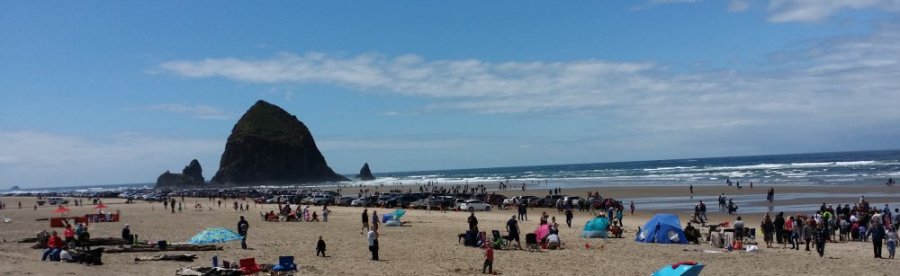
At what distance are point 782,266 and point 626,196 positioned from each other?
4125cm

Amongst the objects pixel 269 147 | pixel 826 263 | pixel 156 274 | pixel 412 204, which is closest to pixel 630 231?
pixel 826 263

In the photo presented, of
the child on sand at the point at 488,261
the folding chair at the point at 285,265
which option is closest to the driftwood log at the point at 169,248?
the folding chair at the point at 285,265

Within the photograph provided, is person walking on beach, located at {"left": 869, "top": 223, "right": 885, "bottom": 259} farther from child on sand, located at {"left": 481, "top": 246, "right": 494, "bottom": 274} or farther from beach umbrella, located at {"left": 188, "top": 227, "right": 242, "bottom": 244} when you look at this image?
beach umbrella, located at {"left": 188, "top": 227, "right": 242, "bottom": 244}

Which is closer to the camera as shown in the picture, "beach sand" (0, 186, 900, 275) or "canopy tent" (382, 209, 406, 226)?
"beach sand" (0, 186, 900, 275)

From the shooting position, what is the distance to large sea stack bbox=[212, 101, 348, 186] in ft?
488

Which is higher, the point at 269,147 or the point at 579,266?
the point at 269,147

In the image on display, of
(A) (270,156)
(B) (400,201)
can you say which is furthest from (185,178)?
(B) (400,201)

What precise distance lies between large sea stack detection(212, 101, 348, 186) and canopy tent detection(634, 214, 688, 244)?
12963cm

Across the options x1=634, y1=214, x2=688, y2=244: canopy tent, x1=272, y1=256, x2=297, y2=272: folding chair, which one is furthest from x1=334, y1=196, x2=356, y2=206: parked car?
x1=272, y1=256, x2=297, y2=272: folding chair

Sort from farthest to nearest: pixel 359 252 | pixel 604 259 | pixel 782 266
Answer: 1. pixel 359 252
2. pixel 604 259
3. pixel 782 266

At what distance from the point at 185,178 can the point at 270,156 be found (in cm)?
2471

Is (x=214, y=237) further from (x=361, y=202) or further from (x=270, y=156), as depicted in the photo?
(x=270, y=156)

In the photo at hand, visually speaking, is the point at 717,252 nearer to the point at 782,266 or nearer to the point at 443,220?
the point at 782,266

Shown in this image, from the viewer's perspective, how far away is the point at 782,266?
17.9 metres
